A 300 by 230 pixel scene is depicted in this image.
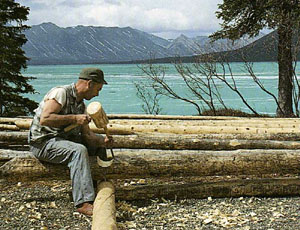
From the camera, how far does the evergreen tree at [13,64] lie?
14211mm

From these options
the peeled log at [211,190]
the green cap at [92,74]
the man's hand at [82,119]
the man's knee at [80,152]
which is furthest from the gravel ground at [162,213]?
the green cap at [92,74]

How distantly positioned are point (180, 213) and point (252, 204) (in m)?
0.86

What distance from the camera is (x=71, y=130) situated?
14.6 ft

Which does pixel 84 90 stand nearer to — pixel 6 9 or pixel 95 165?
pixel 95 165

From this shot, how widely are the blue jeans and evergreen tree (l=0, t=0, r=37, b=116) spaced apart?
1052 centimetres

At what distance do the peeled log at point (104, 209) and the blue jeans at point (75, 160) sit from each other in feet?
0.42

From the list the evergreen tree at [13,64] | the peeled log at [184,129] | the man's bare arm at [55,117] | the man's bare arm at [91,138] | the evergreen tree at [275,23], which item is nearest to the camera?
the man's bare arm at [55,117]

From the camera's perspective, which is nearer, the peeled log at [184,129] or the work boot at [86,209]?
the work boot at [86,209]

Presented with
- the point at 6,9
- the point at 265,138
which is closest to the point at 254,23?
the point at 265,138

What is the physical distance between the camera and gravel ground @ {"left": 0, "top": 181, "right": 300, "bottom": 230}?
4133 mm

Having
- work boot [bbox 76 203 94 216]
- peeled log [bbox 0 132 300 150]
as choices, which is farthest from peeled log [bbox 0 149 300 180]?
peeled log [bbox 0 132 300 150]

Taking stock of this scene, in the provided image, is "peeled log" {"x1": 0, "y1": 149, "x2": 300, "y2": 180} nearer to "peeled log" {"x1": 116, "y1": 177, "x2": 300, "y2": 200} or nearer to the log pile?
the log pile

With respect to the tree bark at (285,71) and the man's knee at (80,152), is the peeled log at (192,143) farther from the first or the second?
the tree bark at (285,71)

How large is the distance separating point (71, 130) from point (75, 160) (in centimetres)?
38
